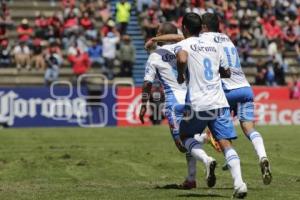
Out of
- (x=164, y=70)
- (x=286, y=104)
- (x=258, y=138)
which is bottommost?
(x=286, y=104)

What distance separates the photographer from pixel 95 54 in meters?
37.5

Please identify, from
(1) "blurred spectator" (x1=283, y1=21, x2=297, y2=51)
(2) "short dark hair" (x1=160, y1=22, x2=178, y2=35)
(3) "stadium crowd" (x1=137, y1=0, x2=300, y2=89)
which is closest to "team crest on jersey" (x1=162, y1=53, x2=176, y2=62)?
(2) "short dark hair" (x1=160, y1=22, x2=178, y2=35)

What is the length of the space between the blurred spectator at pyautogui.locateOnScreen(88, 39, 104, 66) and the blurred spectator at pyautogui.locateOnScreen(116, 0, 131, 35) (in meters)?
2.28

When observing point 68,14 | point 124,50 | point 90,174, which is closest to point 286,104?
point 124,50

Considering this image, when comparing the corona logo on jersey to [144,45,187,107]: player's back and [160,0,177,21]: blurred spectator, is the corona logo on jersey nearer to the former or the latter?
[160,0,177,21]: blurred spectator

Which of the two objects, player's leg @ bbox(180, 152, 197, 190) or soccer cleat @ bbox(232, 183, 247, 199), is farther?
player's leg @ bbox(180, 152, 197, 190)

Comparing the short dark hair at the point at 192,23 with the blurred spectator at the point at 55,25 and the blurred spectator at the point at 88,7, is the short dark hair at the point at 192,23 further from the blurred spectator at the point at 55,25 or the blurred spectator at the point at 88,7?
the blurred spectator at the point at 88,7

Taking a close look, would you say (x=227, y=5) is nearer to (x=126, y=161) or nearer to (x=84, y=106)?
(x=84, y=106)

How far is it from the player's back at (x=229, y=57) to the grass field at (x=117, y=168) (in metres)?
1.58

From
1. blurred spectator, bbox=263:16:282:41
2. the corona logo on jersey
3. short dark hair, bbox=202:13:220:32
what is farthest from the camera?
blurred spectator, bbox=263:16:282:41

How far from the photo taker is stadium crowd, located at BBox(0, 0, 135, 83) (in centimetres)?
3619

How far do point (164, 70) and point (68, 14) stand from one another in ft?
83.7

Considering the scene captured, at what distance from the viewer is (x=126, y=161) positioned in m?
18.2

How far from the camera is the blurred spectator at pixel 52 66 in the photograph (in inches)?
1385
